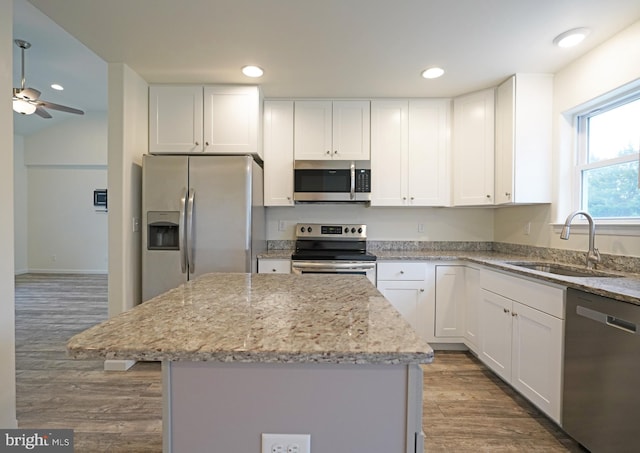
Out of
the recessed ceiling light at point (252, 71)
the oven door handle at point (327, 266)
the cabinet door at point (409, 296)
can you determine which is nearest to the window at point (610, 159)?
the cabinet door at point (409, 296)

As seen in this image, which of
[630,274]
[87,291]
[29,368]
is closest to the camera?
[630,274]

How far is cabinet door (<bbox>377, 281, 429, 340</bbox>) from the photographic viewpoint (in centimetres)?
277

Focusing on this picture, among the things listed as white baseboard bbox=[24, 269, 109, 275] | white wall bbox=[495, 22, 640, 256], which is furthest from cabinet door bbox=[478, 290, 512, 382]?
white baseboard bbox=[24, 269, 109, 275]

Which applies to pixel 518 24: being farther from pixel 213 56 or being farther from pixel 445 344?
pixel 445 344

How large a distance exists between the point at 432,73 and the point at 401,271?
171 centimetres

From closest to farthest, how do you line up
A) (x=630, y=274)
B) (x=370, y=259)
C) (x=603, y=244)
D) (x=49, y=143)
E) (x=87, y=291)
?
(x=630, y=274), (x=603, y=244), (x=370, y=259), (x=87, y=291), (x=49, y=143)

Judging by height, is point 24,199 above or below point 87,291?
above

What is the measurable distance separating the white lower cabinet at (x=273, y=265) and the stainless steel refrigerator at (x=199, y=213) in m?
0.22

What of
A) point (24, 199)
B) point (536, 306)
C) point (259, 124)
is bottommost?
point (536, 306)

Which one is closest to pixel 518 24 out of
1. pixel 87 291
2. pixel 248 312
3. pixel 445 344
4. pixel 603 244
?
pixel 603 244

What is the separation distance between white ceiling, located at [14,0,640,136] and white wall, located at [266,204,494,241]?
120 cm

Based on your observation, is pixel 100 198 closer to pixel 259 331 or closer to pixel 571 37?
pixel 259 331

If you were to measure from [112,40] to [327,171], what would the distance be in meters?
1.92

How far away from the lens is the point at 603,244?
205cm
